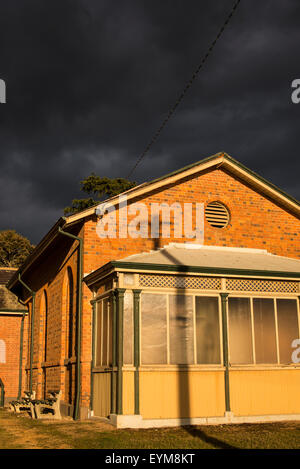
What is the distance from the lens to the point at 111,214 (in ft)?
48.3

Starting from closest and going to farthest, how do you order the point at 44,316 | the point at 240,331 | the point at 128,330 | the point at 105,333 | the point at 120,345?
the point at 120,345 < the point at 128,330 < the point at 240,331 < the point at 105,333 < the point at 44,316

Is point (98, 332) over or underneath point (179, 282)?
underneath

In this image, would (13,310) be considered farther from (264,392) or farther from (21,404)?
(264,392)

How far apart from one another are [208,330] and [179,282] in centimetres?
134

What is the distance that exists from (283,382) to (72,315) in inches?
243

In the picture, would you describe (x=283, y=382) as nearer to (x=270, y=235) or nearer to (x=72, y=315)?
(x=270, y=235)

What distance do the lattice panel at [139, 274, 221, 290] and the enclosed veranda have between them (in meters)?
0.02

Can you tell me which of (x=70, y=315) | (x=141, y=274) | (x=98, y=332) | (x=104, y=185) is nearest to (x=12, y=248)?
(x=104, y=185)

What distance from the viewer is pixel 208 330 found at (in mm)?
12680

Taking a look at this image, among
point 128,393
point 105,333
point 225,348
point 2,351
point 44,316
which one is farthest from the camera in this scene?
point 2,351

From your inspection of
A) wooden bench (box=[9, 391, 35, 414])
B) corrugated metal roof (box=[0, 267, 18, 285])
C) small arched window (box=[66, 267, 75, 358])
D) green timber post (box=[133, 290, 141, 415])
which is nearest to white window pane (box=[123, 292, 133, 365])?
green timber post (box=[133, 290, 141, 415])

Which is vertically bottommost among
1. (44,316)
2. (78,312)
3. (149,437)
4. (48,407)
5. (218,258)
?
(149,437)

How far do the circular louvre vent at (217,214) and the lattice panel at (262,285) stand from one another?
3113 millimetres

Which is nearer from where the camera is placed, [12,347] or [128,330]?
[128,330]
